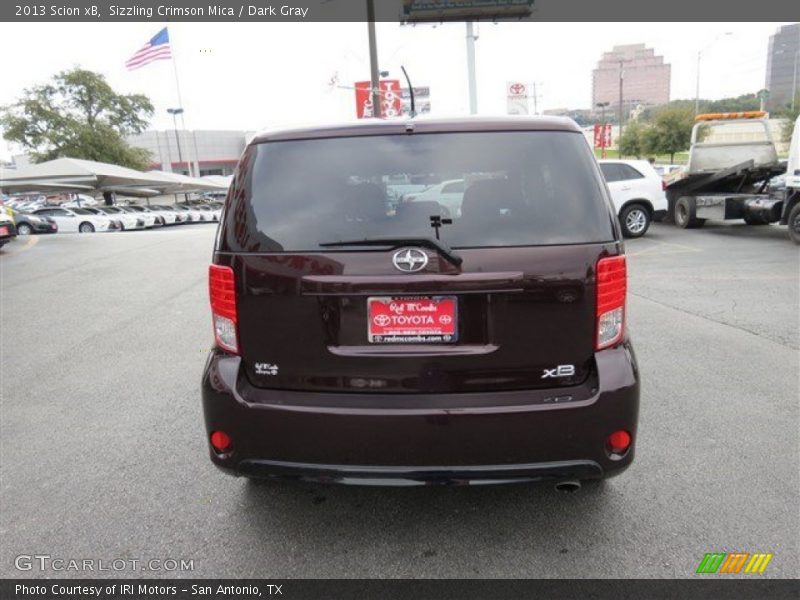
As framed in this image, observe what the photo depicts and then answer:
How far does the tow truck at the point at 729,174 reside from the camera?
14148mm

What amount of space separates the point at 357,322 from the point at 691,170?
16.2 metres

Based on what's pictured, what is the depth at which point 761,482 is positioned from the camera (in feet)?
10.5

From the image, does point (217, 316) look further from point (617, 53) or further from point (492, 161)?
point (617, 53)

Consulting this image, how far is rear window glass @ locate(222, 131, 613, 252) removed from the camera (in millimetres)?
2523

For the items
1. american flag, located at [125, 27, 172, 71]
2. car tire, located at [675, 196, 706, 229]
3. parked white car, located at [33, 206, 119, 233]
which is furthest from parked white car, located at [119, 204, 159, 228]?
car tire, located at [675, 196, 706, 229]

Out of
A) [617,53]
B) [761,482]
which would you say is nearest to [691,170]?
[761,482]

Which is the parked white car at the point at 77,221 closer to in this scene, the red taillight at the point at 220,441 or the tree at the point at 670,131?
the red taillight at the point at 220,441

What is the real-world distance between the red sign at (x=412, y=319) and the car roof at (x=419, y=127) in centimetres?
75

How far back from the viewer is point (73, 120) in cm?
4597

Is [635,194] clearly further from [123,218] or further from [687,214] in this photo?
[123,218]

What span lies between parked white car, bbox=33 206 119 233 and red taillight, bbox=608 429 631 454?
31563 millimetres

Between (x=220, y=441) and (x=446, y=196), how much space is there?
146cm

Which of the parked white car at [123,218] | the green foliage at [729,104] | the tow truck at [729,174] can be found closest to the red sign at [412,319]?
the tow truck at [729,174]

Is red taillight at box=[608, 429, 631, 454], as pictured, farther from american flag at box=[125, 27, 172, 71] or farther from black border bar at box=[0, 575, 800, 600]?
american flag at box=[125, 27, 172, 71]
